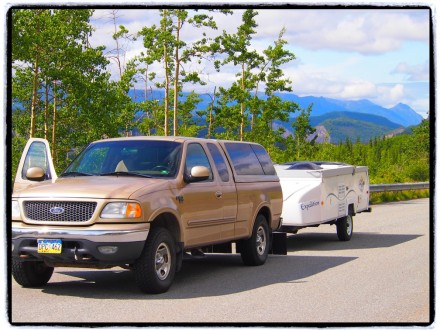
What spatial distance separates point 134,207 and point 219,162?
8.97 feet

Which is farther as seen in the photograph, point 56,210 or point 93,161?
point 93,161

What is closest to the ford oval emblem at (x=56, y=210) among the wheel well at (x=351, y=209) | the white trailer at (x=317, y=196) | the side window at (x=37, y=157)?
the side window at (x=37, y=157)

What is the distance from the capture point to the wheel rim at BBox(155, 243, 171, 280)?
32.0 feet

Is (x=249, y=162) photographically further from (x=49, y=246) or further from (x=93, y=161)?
(x=49, y=246)

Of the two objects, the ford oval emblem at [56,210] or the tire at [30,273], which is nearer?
the ford oval emblem at [56,210]

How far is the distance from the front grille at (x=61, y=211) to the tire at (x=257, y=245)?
3826mm

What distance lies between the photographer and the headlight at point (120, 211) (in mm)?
9258

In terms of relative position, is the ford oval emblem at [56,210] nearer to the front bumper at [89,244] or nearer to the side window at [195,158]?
the front bumper at [89,244]

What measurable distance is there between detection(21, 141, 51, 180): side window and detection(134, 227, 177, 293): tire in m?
2.10

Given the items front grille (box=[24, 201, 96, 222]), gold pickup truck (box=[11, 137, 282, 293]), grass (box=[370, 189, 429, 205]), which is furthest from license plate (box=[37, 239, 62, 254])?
grass (box=[370, 189, 429, 205])

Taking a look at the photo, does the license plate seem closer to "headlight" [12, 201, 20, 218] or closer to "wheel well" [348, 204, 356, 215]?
"headlight" [12, 201, 20, 218]

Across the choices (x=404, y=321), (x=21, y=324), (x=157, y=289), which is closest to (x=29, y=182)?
(x=157, y=289)

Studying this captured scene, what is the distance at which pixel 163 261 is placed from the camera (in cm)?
987

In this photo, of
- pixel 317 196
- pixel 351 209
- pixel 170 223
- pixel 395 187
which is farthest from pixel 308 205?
pixel 395 187
